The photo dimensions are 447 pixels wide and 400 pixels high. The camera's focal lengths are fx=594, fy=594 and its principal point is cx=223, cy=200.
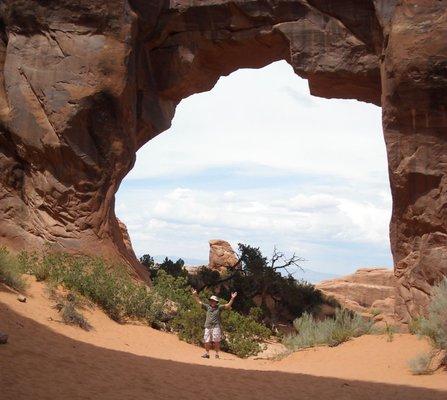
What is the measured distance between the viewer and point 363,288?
28.3 meters

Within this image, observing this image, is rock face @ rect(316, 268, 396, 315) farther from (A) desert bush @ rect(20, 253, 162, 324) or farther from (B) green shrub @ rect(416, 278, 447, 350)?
(B) green shrub @ rect(416, 278, 447, 350)

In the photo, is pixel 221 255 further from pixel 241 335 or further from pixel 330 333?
pixel 330 333

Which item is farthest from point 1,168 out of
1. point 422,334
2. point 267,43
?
point 422,334

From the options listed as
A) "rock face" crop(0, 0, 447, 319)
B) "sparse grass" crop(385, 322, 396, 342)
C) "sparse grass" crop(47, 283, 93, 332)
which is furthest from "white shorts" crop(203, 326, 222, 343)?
"rock face" crop(0, 0, 447, 319)

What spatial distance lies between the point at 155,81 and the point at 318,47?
15.7 feet

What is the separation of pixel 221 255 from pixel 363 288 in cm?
695

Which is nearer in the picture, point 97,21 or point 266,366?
point 266,366

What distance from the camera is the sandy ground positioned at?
6.98 meters

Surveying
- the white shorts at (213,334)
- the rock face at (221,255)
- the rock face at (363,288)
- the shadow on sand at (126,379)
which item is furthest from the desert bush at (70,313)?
the rock face at (221,255)

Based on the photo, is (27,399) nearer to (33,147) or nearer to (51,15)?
(33,147)

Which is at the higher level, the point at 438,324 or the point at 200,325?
the point at 438,324

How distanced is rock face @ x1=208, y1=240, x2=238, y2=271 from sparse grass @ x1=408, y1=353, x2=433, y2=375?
59.8ft

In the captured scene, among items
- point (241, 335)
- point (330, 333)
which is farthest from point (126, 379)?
point (241, 335)

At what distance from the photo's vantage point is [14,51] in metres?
15.1
